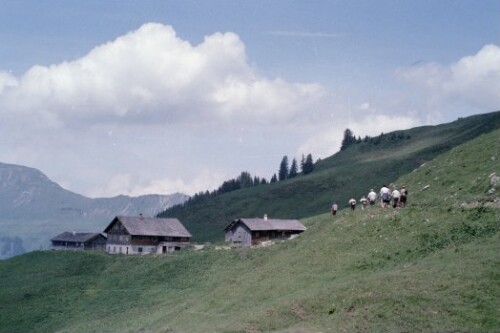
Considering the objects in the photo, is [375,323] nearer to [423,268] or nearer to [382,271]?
[423,268]

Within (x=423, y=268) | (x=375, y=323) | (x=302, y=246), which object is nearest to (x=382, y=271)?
(x=423, y=268)

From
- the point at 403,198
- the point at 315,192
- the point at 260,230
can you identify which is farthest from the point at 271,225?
the point at 315,192

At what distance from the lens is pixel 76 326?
53.4m

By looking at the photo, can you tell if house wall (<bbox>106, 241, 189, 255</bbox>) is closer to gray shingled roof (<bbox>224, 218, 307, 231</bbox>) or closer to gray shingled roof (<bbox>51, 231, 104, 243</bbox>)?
gray shingled roof (<bbox>224, 218, 307, 231</bbox>)

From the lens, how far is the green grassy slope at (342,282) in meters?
27.6

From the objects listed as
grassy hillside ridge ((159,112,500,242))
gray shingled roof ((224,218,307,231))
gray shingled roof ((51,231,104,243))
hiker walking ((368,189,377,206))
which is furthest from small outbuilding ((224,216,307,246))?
hiker walking ((368,189,377,206))

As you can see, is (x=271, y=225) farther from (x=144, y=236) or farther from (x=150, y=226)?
(x=144, y=236)

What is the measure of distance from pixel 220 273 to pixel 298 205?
353ft

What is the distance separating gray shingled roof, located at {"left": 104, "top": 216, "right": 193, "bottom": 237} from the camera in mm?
106688

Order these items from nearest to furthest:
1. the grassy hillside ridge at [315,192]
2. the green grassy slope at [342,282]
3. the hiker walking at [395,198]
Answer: the green grassy slope at [342,282] < the hiker walking at [395,198] < the grassy hillside ridge at [315,192]

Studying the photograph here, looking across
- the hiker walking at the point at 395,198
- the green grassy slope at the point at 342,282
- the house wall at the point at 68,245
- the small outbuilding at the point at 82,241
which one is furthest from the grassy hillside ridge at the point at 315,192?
the hiker walking at the point at 395,198

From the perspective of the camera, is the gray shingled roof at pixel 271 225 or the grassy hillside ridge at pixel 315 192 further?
the grassy hillside ridge at pixel 315 192

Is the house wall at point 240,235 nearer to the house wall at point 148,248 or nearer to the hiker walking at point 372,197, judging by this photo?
the house wall at point 148,248

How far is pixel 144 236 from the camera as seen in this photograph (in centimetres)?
10738
